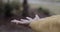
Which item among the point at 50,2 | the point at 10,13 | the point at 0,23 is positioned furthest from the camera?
the point at 50,2

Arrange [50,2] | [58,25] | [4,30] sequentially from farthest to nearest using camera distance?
[50,2], [4,30], [58,25]

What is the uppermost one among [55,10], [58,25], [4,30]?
[55,10]

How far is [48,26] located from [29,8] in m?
1.71

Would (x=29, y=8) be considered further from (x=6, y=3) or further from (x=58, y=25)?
(x=58, y=25)

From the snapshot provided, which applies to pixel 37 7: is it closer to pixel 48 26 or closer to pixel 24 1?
pixel 24 1

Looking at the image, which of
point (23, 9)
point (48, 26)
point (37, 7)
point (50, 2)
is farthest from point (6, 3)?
point (48, 26)

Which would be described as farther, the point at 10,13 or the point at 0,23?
the point at 10,13

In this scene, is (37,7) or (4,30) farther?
(37,7)

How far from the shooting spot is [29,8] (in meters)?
2.14

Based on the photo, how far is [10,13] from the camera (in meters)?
2.00

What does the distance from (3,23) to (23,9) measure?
54cm

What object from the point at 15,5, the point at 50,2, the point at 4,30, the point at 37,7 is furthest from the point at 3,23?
the point at 50,2

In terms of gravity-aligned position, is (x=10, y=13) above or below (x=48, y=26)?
→ above

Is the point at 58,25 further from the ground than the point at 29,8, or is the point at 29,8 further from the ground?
the point at 29,8
